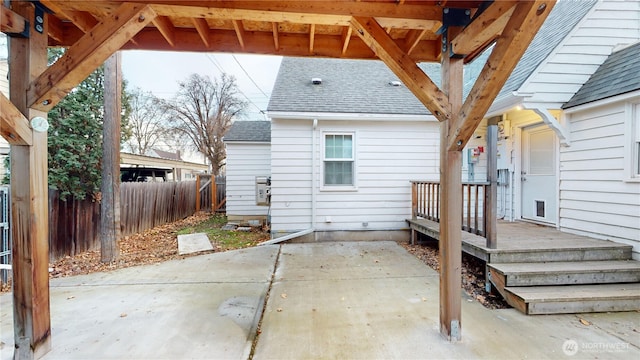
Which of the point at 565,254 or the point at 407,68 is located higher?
the point at 407,68

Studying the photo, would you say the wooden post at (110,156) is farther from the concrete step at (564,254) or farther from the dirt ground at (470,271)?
the concrete step at (564,254)

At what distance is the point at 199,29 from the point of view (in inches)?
104

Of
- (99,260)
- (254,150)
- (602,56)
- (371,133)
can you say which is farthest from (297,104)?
(602,56)

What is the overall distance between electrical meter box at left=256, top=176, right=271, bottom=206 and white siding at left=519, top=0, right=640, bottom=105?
6.13 m

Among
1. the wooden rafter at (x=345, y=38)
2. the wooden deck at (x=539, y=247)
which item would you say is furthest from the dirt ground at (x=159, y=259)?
the wooden rafter at (x=345, y=38)

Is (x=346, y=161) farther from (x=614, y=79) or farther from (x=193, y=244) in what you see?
(x=614, y=79)

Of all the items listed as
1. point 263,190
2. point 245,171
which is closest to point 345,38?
point 263,190

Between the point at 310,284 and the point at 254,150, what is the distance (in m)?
6.07

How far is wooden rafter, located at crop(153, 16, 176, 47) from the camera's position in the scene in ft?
8.29

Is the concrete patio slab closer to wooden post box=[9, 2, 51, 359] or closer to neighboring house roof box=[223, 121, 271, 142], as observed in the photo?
wooden post box=[9, 2, 51, 359]

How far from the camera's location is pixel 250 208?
870 centimetres

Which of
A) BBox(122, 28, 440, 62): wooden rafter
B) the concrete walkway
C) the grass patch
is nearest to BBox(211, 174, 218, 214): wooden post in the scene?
the grass patch

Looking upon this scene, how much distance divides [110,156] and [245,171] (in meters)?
4.28

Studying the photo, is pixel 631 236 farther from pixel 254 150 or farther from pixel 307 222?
pixel 254 150
